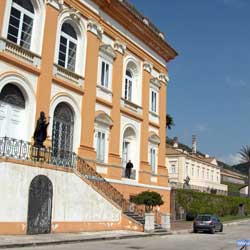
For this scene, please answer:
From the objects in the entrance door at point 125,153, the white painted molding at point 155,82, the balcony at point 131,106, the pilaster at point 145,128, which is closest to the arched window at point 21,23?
the balcony at point 131,106

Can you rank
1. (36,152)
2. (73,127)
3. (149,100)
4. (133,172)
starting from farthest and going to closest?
1. (149,100)
2. (133,172)
3. (73,127)
4. (36,152)

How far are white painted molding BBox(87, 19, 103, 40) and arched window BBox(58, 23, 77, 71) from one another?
1.09m

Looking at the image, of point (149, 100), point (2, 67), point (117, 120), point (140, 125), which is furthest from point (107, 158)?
point (2, 67)

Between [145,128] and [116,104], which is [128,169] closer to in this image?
[145,128]

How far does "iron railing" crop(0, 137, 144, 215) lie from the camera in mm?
19344

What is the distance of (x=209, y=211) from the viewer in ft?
155

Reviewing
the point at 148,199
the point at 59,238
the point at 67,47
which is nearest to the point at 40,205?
the point at 59,238

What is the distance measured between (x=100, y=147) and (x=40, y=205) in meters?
8.88

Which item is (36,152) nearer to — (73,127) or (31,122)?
(31,122)

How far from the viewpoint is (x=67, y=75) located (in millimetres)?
25344

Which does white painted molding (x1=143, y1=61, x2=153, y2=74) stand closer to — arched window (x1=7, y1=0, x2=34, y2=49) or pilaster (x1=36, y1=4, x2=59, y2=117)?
pilaster (x1=36, y1=4, x2=59, y2=117)

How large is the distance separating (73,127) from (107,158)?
12.3ft

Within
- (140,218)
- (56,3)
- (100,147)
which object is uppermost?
(56,3)

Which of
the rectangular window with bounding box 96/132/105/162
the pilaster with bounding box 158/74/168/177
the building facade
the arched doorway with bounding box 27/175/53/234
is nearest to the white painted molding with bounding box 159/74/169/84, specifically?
the pilaster with bounding box 158/74/168/177
